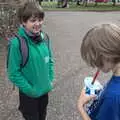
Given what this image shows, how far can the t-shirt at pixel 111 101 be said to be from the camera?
230 cm

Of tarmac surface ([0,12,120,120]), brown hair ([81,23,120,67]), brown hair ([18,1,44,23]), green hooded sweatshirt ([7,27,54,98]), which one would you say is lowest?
tarmac surface ([0,12,120,120])

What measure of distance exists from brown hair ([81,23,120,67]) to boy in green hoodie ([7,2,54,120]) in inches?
57.9

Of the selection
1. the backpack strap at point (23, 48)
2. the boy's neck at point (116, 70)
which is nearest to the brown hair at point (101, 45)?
the boy's neck at point (116, 70)

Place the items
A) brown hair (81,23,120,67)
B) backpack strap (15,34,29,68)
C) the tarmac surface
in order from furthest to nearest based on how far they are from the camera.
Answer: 1. the tarmac surface
2. backpack strap (15,34,29,68)
3. brown hair (81,23,120,67)

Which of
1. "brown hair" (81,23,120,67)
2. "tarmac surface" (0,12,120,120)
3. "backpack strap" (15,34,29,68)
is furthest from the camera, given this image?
"tarmac surface" (0,12,120,120)

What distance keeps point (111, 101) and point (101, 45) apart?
30 cm

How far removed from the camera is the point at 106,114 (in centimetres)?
236

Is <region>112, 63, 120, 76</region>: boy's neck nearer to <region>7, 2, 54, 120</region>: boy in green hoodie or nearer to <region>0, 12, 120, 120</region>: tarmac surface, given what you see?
<region>0, 12, 120, 120</region>: tarmac surface

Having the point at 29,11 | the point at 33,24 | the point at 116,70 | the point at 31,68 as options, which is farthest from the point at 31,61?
the point at 116,70

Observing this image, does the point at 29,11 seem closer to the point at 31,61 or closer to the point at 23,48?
the point at 23,48

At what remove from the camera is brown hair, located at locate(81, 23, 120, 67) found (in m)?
2.27

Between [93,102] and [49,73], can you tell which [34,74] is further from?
[93,102]

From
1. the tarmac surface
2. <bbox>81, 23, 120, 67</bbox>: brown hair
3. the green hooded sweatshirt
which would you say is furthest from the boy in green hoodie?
<bbox>81, 23, 120, 67</bbox>: brown hair

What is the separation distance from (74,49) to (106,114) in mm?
9130
